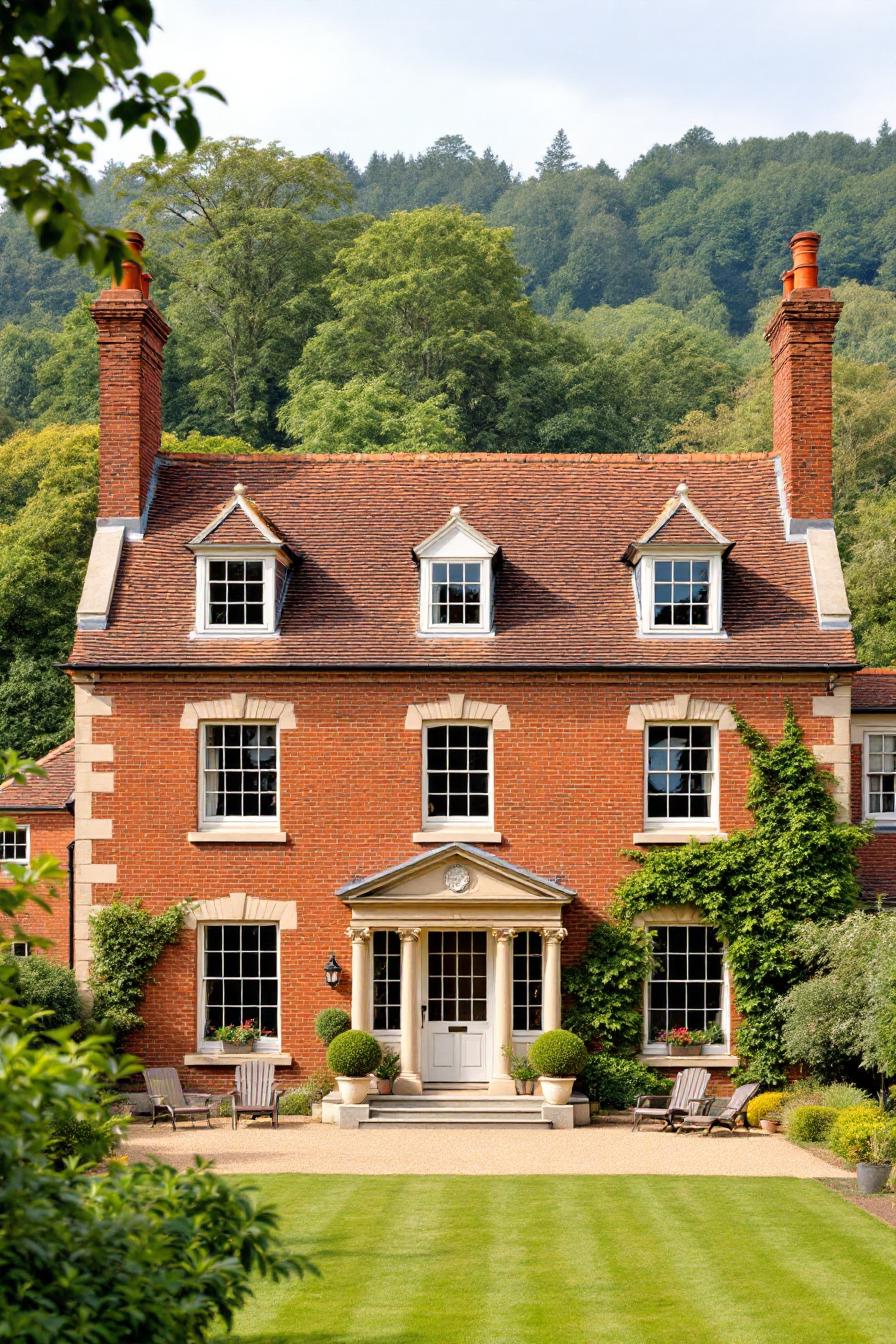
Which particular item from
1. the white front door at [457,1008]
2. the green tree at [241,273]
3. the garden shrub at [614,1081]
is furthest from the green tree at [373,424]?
the garden shrub at [614,1081]

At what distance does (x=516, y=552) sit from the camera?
2866 cm

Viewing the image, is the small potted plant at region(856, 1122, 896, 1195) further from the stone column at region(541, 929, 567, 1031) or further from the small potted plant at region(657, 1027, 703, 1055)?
the stone column at region(541, 929, 567, 1031)

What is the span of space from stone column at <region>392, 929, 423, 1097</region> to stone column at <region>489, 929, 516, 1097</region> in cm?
117

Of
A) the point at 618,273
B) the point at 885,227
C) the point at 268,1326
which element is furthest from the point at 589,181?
the point at 268,1326

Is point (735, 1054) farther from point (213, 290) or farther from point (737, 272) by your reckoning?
point (737, 272)

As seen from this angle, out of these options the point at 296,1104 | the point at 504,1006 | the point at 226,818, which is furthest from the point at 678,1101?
the point at 226,818

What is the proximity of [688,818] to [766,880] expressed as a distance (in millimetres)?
1582

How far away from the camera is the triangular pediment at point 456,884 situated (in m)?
25.9

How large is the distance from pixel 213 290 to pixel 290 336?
3.87 metres

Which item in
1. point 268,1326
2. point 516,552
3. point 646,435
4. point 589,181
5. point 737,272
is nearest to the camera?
point 268,1326

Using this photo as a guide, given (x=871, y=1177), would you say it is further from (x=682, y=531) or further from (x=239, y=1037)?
(x=682, y=531)

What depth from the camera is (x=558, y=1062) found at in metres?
25.1

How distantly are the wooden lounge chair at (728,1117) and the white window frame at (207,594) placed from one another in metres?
9.60

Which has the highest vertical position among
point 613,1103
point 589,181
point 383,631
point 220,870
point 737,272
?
point 589,181
